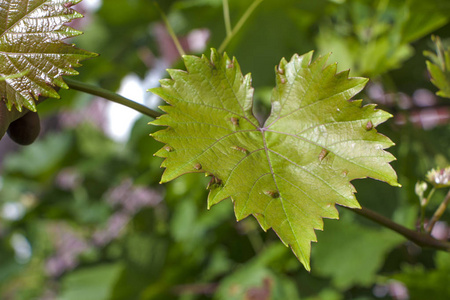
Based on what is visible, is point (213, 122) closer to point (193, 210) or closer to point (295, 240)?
point (295, 240)

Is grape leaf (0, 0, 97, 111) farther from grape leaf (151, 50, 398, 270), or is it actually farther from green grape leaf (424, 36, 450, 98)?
green grape leaf (424, 36, 450, 98)

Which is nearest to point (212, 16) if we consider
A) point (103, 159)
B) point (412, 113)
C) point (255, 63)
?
point (255, 63)

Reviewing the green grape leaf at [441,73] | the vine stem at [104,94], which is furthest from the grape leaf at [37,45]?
the green grape leaf at [441,73]

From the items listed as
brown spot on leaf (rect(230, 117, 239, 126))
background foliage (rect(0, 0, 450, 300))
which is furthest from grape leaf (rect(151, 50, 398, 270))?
background foliage (rect(0, 0, 450, 300))

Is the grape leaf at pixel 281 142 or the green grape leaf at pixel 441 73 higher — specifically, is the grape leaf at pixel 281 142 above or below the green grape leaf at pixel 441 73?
above

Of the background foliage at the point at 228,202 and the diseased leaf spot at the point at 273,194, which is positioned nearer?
the diseased leaf spot at the point at 273,194

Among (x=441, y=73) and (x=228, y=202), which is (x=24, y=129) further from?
(x=228, y=202)

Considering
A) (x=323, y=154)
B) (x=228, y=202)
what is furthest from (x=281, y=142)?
(x=228, y=202)

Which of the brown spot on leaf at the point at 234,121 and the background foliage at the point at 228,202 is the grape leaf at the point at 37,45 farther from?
the background foliage at the point at 228,202
